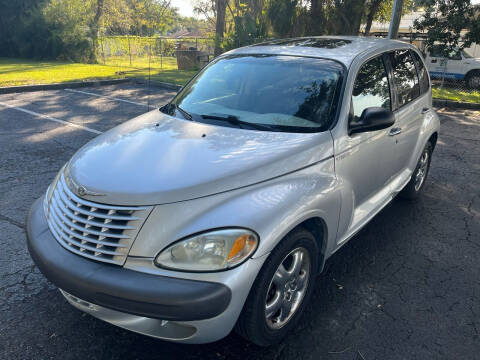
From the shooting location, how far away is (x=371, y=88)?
3441 mm

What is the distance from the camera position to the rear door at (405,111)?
380cm

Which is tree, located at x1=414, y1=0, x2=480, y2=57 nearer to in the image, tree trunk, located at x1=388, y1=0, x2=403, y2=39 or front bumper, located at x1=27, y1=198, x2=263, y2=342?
tree trunk, located at x1=388, y1=0, x2=403, y2=39

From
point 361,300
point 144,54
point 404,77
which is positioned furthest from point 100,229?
point 144,54

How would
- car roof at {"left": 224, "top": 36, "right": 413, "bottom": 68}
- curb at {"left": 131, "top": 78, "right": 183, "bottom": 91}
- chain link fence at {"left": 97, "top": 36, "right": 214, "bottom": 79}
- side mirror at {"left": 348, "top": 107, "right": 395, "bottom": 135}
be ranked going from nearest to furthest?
1. side mirror at {"left": 348, "top": 107, "right": 395, "bottom": 135}
2. car roof at {"left": 224, "top": 36, "right": 413, "bottom": 68}
3. curb at {"left": 131, "top": 78, "right": 183, "bottom": 91}
4. chain link fence at {"left": 97, "top": 36, "right": 214, "bottom": 79}

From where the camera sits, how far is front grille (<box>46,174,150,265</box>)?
2.17 metres

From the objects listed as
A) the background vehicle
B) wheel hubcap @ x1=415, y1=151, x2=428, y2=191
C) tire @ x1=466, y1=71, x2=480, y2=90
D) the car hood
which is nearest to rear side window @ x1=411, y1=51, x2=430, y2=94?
wheel hubcap @ x1=415, y1=151, x2=428, y2=191

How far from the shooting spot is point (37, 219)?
2686 millimetres

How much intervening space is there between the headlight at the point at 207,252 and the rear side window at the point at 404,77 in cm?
251

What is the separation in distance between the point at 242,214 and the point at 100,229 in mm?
790

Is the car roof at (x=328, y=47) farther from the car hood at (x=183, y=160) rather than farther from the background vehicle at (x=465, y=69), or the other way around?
the background vehicle at (x=465, y=69)

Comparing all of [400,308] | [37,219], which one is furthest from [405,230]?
[37,219]

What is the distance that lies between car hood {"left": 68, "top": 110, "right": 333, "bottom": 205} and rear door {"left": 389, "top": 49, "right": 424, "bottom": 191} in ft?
4.26

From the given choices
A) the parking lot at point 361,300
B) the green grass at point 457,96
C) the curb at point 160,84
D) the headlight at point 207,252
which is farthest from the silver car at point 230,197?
the curb at point 160,84

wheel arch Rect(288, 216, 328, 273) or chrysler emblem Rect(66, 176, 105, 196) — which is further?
wheel arch Rect(288, 216, 328, 273)
